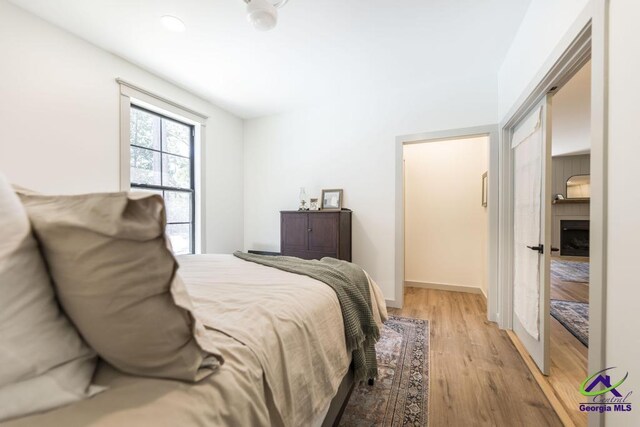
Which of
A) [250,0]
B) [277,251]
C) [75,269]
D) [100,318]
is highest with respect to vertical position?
[250,0]

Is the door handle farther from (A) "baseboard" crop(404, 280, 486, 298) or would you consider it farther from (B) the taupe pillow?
(B) the taupe pillow

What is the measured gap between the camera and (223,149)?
3826mm

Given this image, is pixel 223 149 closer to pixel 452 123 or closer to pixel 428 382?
pixel 452 123

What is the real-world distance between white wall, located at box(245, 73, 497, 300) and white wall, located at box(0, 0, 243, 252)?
1661 mm

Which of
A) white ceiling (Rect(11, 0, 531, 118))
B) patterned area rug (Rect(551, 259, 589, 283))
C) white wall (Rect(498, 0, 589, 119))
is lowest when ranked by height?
patterned area rug (Rect(551, 259, 589, 283))

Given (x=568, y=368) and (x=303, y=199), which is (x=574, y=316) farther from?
(x=303, y=199)

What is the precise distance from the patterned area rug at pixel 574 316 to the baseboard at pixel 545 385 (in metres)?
0.55

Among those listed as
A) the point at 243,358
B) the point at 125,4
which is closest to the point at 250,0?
the point at 125,4

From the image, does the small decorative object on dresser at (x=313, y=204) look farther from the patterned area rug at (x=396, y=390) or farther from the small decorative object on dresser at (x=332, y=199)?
the patterned area rug at (x=396, y=390)

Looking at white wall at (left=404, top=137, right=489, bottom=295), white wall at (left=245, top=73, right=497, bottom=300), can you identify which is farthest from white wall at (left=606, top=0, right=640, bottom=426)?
white wall at (left=404, top=137, right=489, bottom=295)

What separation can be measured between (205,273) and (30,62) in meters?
2.18

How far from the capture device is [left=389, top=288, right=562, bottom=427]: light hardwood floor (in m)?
1.47

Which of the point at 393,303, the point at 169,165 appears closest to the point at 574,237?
the point at 393,303

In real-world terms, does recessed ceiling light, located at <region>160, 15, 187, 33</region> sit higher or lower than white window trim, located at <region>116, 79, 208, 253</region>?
higher
